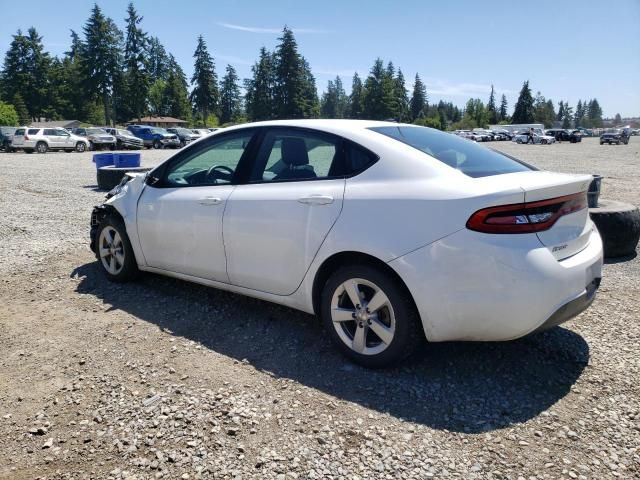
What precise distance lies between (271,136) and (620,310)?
133 inches

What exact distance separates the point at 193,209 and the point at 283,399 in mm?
1870

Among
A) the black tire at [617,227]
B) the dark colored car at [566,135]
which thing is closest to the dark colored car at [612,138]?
the dark colored car at [566,135]

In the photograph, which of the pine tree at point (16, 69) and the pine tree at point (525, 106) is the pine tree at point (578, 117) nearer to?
the pine tree at point (525, 106)

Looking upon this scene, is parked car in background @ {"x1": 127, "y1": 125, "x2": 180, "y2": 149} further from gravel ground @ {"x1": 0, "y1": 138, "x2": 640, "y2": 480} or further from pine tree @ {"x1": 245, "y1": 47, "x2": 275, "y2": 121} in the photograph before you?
pine tree @ {"x1": 245, "y1": 47, "x2": 275, "y2": 121}

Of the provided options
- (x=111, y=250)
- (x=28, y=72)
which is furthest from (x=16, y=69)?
(x=111, y=250)

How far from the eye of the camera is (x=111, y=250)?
4.95 meters

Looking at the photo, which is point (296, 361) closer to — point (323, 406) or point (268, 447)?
point (323, 406)

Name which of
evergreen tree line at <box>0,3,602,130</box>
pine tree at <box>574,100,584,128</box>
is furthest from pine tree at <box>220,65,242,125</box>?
pine tree at <box>574,100,584,128</box>

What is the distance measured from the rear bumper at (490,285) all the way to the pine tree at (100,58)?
80896 millimetres

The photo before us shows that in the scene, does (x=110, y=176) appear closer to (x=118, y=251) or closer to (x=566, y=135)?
(x=118, y=251)

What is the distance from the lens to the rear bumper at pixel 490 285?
266cm

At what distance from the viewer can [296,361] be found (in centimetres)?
338

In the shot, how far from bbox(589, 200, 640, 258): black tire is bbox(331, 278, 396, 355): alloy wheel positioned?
11.8 feet

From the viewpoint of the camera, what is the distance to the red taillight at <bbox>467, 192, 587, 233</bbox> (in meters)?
2.69
